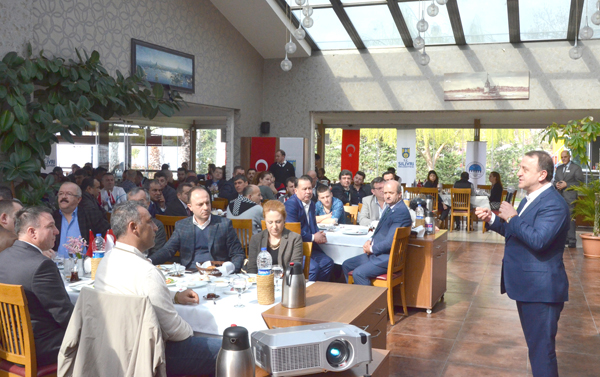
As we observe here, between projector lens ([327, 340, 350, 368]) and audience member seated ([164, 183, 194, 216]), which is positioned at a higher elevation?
audience member seated ([164, 183, 194, 216])

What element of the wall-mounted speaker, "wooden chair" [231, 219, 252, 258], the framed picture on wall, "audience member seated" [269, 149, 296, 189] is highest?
the framed picture on wall

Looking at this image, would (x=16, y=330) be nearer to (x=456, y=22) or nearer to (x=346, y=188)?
(x=346, y=188)

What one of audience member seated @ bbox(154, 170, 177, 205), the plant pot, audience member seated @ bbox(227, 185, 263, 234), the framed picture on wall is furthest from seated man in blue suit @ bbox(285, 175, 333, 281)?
the plant pot

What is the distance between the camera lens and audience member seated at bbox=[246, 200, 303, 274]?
4117 millimetres

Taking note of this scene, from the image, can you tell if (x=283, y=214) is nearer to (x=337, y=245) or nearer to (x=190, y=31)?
(x=337, y=245)

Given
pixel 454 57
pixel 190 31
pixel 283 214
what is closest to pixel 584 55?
pixel 454 57

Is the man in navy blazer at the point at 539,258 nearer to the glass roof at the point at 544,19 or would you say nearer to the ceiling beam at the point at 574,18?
the glass roof at the point at 544,19

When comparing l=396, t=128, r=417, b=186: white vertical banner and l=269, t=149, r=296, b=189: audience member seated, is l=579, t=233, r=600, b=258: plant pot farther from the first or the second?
l=396, t=128, r=417, b=186: white vertical banner

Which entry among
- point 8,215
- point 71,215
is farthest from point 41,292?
point 71,215

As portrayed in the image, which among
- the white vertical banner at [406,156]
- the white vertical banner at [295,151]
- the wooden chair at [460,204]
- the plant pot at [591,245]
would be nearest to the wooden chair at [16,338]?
the plant pot at [591,245]

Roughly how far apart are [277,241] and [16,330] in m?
1.95

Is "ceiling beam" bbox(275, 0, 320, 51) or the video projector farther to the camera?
"ceiling beam" bbox(275, 0, 320, 51)

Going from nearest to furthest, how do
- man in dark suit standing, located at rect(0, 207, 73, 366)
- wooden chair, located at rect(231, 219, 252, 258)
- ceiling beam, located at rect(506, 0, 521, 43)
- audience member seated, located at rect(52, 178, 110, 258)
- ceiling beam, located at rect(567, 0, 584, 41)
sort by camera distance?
man in dark suit standing, located at rect(0, 207, 73, 366) < audience member seated, located at rect(52, 178, 110, 258) < wooden chair, located at rect(231, 219, 252, 258) < ceiling beam, located at rect(567, 0, 584, 41) < ceiling beam, located at rect(506, 0, 521, 43)

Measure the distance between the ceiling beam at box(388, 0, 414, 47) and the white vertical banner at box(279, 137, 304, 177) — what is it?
294cm
